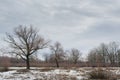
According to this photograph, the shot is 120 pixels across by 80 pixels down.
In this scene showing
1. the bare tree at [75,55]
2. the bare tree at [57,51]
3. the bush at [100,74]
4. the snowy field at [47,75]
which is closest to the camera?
the bush at [100,74]

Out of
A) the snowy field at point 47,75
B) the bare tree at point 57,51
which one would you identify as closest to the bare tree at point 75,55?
the bare tree at point 57,51

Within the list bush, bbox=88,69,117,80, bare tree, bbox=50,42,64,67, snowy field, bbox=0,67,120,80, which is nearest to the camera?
bush, bbox=88,69,117,80

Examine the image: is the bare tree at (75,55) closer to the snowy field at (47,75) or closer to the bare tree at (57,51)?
the bare tree at (57,51)

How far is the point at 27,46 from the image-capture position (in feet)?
158

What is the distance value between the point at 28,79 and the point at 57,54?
61.1 meters

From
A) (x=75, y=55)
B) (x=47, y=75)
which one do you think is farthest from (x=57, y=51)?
(x=47, y=75)

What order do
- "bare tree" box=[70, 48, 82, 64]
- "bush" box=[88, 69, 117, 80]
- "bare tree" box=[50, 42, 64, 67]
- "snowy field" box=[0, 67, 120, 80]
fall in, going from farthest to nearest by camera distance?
1. "bare tree" box=[70, 48, 82, 64]
2. "bare tree" box=[50, 42, 64, 67]
3. "snowy field" box=[0, 67, 120, 80]
4. "bush" box=[88, 69, 117, 80]

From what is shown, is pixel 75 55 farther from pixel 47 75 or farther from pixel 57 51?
pixel 47 75

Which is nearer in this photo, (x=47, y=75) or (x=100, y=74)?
(x=100, y=74)

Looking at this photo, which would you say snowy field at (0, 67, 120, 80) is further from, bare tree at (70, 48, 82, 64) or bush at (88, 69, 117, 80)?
bare tree at (70, 48, 82, 64)

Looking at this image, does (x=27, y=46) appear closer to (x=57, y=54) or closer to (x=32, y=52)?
(x=32, y=52)

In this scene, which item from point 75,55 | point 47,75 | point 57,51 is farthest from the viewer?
point 75,55

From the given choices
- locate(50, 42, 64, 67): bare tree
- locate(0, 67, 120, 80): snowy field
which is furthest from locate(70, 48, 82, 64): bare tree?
locate(0, 67, 120, 80): snowy field

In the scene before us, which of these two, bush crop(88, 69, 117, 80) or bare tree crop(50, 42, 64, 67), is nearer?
bush crop(88, 69, 117, 80)
